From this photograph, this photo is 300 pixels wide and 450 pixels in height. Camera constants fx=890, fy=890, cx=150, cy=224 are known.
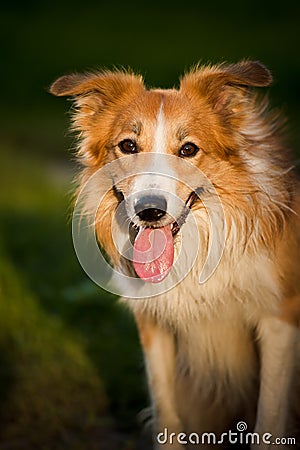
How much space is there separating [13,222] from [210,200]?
5541 millimetres

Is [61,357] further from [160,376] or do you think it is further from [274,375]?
[274,375]

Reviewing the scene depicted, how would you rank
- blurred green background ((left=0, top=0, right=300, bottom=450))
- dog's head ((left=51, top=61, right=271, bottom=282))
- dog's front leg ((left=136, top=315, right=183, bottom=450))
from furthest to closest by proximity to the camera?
blurred green background ((left=0, top=0, right=300, bottom=450)) < dog's front leg ((left=136, top=315, right=183, bottom=450)) < dog's head ((left=51, top=61, right=271, bottom=282))

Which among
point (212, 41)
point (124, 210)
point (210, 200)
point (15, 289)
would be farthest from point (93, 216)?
point (212, 41)

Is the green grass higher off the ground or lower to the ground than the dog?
lower

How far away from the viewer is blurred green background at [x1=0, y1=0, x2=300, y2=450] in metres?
5.39

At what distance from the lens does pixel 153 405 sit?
494 centimetres

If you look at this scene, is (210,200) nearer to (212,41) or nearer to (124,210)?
(124,210)

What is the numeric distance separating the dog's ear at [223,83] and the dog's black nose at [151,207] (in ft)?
2.27

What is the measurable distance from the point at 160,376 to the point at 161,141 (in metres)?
1.35

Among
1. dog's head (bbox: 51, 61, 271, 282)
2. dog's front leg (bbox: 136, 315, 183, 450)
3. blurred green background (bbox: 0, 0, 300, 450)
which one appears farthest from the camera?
blurred green background (bbox: 0, 0, 300, 450)

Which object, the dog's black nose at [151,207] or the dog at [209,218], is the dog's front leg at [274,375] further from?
the dog's black nose at [151,207]

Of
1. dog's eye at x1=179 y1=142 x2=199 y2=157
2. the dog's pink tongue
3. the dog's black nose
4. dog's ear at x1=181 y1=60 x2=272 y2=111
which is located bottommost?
the dog's pink tongue

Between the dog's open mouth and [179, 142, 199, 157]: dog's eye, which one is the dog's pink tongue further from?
[179, 142, 199, 157]: dog's eye

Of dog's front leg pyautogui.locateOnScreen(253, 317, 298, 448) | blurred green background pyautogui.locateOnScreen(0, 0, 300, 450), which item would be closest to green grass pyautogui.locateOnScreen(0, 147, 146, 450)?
blurred green background pyautogui.locateOnScreen(0, 0, 300, 450)
